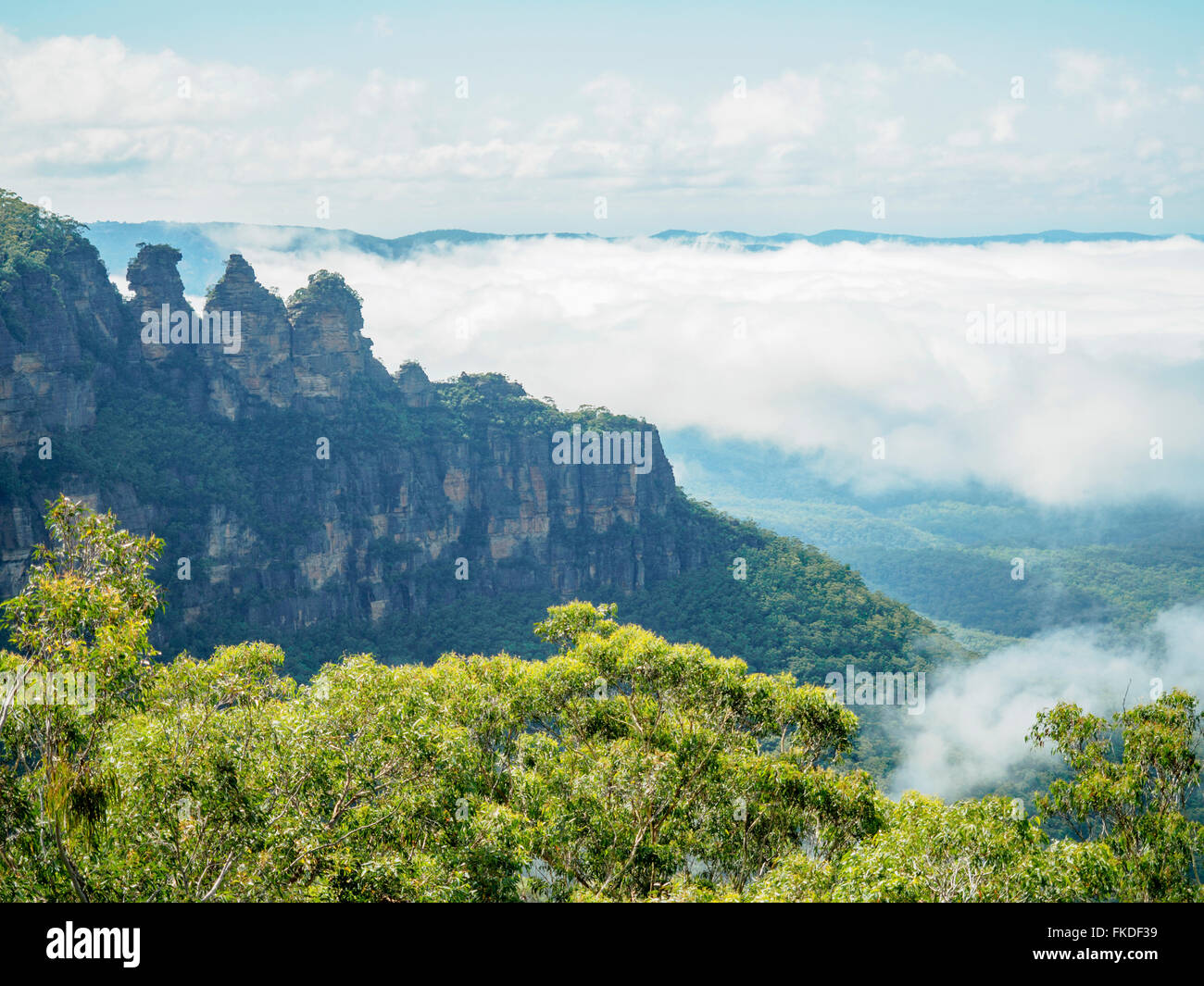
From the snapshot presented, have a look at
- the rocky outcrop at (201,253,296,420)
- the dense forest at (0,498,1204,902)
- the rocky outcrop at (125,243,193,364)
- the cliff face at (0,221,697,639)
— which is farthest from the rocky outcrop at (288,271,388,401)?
the dense forest at (0,498,1204,902)

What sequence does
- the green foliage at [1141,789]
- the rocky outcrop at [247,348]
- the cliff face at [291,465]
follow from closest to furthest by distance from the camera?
the green foliage at [1141,789] → the cliff face at [291,465] → the rocky outcrop at [247,348]

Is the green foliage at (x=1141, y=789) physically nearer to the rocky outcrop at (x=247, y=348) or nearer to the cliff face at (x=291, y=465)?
the cliff face at (x=291, y=465)

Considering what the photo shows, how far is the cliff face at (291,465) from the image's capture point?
184ft

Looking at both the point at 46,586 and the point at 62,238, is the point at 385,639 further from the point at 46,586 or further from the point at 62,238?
the point at 46,586

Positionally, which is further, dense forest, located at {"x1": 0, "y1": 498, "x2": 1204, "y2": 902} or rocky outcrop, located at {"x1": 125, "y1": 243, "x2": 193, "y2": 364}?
rocky outcrop, located at {"x1": 125, "y1": 243, "x2": 193, "y2": 364}

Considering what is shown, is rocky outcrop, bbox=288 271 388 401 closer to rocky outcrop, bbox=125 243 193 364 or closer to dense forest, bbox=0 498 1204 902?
rocky outcrop, bbox=125 243 193 364

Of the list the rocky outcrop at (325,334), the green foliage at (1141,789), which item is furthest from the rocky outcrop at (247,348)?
the green foliage at (1141,789)

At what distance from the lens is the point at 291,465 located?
68.8 m

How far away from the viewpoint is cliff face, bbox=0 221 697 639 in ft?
184

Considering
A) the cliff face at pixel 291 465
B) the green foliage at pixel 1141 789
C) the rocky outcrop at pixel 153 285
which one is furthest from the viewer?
the rocky outcrop at pixel 153 285

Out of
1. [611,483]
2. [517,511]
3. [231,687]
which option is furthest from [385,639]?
[231,687]

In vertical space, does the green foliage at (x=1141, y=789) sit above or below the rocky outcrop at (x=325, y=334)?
below

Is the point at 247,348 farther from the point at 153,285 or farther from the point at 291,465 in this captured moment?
the point at 291,465

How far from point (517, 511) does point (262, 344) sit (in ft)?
76.2
